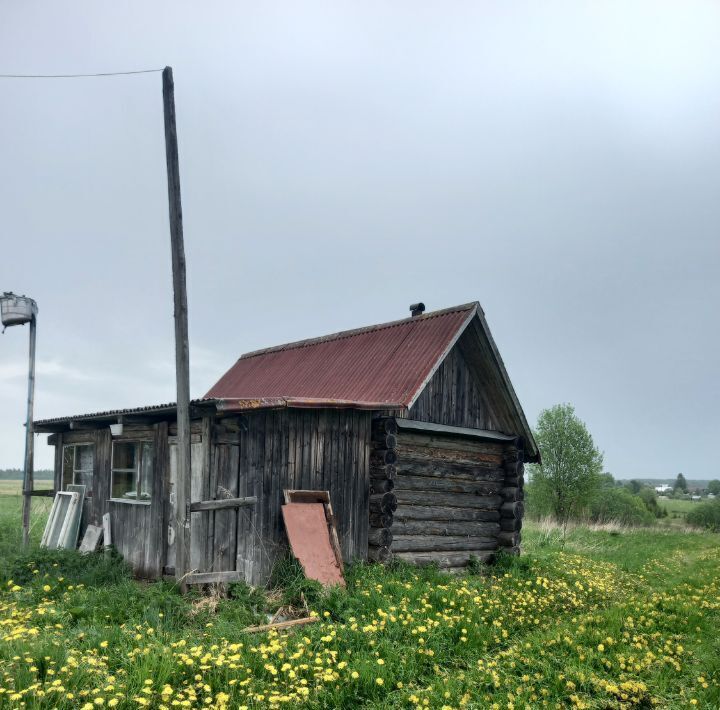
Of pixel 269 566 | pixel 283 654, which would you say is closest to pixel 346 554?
pixel 269 566

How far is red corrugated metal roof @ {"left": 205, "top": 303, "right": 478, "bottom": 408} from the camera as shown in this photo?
13656 millimetres

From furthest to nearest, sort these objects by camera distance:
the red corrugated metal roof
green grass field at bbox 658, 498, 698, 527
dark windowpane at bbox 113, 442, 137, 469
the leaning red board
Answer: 1. green grass field at bbox 658, 498, 698, 527
2. dark windowpane at bbox 113, 442, 137, 469
3. the red corrugated metal roof
4. the leaning red board

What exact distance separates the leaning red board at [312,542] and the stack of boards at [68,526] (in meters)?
5.81

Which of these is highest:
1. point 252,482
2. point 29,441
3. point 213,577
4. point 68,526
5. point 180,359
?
point 180,359

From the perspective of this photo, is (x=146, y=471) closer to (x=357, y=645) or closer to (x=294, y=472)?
(x=294, y=472)

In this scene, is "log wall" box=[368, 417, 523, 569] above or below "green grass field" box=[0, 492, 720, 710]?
above

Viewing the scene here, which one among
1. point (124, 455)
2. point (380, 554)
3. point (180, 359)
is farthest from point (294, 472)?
point (124, 455)

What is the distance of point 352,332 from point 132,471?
6.50 m

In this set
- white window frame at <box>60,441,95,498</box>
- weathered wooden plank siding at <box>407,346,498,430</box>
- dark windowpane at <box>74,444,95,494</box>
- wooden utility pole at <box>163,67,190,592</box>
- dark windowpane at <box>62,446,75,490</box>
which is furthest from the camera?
dark windowpane at <box>62,446,75,490</box>

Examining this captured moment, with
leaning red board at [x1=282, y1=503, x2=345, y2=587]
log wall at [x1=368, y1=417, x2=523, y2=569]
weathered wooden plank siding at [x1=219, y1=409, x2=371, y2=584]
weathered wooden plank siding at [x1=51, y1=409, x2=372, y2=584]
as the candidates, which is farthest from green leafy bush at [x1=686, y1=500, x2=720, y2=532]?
leaning red board at [x1=282, y1=503, x2=345, y2=587]

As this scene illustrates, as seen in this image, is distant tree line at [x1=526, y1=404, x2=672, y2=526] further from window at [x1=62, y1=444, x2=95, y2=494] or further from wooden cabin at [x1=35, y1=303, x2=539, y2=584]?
window at [x1=62, y1=444, x2=95, y2=494]

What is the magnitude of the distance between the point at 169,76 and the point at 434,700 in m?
9.93

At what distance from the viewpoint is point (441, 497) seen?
14.7m

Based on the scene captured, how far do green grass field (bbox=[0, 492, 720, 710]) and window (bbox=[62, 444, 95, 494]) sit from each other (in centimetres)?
308
